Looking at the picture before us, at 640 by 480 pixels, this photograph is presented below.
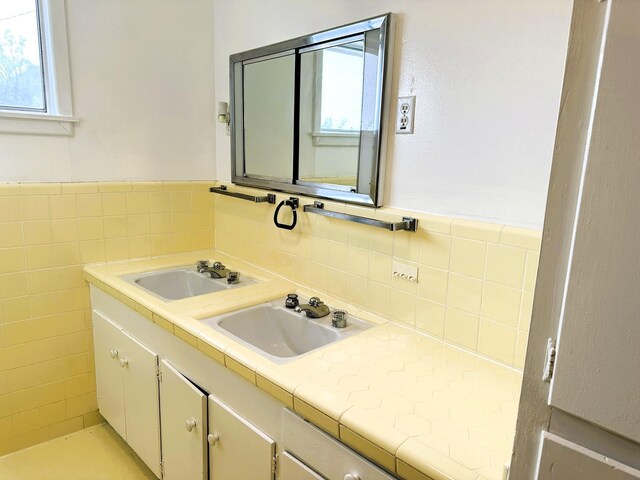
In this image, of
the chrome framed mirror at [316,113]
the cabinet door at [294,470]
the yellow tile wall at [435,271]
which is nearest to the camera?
the cabinet door at [294,470]

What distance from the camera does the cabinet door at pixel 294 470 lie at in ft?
3.74

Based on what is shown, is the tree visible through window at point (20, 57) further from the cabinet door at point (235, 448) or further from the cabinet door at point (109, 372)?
the cabinet door at point (235, 448)

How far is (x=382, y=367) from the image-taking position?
4.23 feet

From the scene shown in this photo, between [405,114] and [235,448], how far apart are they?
1.21m

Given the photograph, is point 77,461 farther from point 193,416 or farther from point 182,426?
point 193,416

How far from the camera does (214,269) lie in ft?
7.02

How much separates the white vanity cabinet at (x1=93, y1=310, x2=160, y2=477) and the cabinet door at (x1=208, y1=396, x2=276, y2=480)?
42 cm

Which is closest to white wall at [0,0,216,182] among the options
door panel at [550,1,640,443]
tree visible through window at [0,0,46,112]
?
tree visible through window at [0,0,46,112]

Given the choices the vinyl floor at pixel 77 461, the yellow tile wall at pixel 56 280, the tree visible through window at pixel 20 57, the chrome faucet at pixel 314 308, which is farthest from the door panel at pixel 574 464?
the tree visible through window at pixel 20 57

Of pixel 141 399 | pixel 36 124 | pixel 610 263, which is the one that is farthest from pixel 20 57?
pixel 610 263

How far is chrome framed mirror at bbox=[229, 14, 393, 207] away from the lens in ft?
5.25

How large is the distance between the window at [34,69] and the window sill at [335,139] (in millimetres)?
1115

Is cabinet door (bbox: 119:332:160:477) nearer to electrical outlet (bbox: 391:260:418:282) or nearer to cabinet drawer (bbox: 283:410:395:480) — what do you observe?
cabinet drawer (bbox: 283:410:395:480)

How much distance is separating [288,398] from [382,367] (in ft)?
0.96
